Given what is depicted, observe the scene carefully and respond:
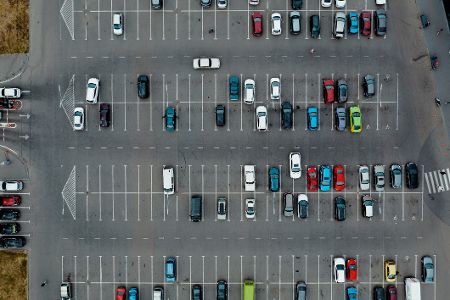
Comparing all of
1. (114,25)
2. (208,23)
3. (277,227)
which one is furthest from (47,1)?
(277,227)

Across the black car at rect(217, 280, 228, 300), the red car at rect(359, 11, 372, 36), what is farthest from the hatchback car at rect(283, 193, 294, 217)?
the red car at rect(359, 11, 372, 36)

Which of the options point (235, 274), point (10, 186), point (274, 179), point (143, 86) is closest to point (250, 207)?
point (274, 179)

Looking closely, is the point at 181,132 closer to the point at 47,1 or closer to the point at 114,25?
the point at 114,25

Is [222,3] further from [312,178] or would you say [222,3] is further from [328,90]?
[312,178]

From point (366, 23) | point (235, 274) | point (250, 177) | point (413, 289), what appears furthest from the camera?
point (235, 274)

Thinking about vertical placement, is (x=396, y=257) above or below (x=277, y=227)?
below

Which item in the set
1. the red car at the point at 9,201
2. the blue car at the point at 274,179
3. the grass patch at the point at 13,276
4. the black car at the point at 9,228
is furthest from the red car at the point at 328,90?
the grass patch at the point at 13,276
